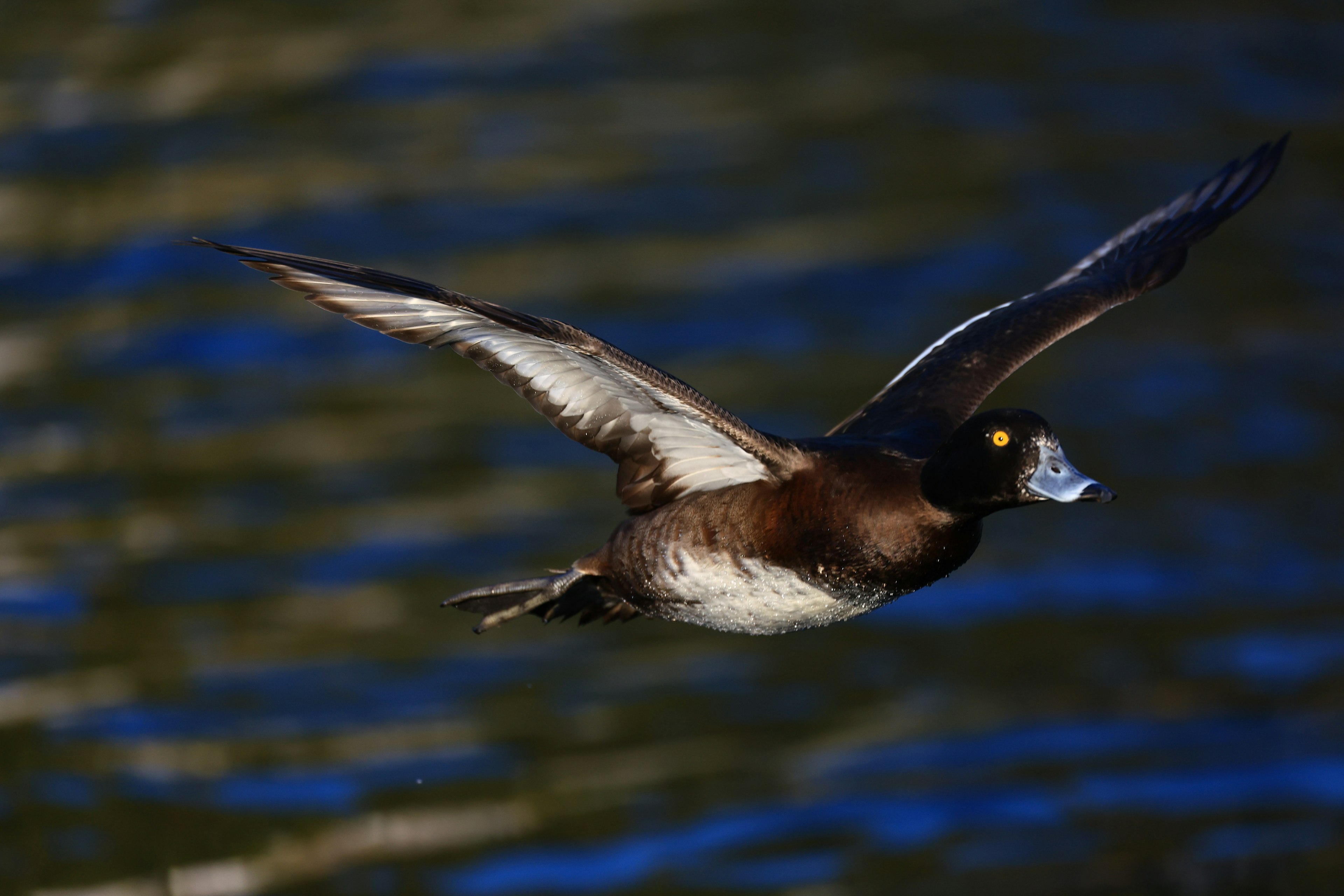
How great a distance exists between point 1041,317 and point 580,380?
8.86 feet

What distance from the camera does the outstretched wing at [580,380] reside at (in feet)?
18.8

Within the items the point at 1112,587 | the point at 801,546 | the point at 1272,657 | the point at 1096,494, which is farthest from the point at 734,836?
the point at 1096,494

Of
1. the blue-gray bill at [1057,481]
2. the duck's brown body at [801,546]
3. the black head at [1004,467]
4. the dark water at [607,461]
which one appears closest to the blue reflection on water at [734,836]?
the dark water at [607,461]

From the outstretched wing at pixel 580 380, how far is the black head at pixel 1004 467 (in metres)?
0.65

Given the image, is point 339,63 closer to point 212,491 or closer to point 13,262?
point 13,262

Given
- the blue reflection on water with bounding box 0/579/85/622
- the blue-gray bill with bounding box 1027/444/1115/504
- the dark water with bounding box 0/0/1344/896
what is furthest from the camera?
the blue reflection on water with bounding box 0/579/85/622

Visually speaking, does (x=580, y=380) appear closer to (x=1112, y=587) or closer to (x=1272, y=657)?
(x=1112, y=587)

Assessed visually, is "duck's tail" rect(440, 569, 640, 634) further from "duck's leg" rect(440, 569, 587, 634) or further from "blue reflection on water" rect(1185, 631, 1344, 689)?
"blue reflection on water" rect(1185, 631, 1344, 689)

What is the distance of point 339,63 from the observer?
Answer: 25.0m

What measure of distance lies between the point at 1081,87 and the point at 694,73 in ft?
19.9

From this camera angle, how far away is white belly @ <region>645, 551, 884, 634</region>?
6660 mm

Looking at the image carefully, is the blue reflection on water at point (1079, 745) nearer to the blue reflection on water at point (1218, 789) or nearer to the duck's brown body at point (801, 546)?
the blue reflection on water at point (1218, 789)

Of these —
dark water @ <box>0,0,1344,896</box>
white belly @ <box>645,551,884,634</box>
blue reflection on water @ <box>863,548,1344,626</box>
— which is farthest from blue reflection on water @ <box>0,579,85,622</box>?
white belly @ <box>645,551,884,634</box>

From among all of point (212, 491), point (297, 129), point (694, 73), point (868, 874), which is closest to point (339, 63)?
point (297, 129)
